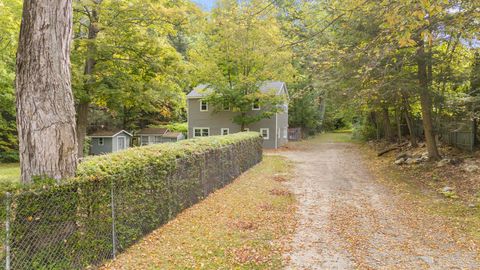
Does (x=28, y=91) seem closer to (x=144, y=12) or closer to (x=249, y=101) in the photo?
(x=144, y=12)

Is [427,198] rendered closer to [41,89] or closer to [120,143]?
[41,89]

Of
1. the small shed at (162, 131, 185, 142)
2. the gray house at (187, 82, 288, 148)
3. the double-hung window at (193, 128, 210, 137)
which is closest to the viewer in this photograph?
the gray house at (187, 82, 288, 148)

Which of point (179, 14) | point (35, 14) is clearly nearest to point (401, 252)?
point (35, 14)

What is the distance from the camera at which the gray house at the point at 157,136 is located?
112 ft

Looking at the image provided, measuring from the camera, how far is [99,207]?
16.6 ft

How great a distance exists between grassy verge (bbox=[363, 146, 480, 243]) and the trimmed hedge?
5941mm

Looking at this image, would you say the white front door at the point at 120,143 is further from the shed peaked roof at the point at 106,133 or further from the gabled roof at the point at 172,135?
the gabled roof at the point at 172,135

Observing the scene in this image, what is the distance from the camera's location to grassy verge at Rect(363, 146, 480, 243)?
6.97 meters

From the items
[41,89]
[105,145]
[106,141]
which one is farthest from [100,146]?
[41,89]

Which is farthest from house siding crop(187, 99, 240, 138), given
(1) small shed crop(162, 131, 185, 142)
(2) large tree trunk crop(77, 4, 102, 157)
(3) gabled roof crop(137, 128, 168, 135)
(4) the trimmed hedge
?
(4) the trimmed hedge

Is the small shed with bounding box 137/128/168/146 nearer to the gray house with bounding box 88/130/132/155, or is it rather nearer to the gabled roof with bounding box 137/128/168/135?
the gabled roof with bounding box 137/128/168/135

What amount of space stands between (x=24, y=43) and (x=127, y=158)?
7.80 feet

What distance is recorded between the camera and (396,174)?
44.1ft

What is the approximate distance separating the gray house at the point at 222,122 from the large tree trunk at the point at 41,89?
23.1 meters
